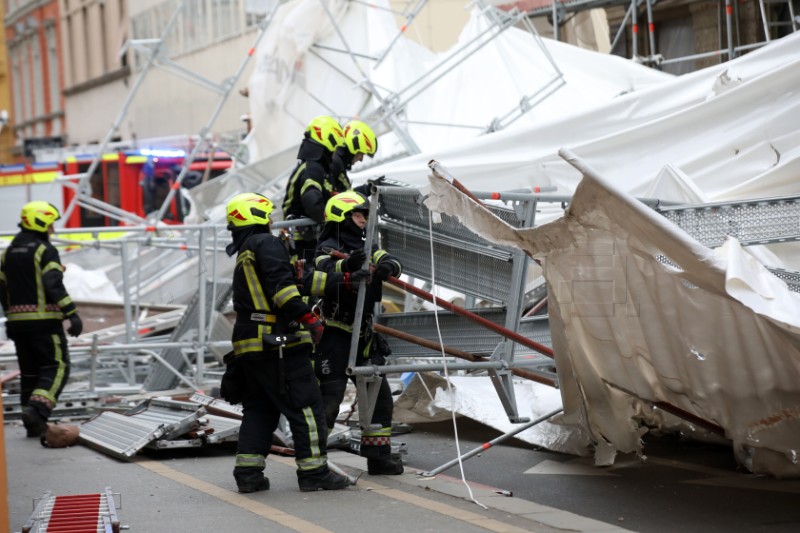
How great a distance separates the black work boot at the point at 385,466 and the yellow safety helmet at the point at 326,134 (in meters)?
2.49

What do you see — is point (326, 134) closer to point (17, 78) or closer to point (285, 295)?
point (285, 295)

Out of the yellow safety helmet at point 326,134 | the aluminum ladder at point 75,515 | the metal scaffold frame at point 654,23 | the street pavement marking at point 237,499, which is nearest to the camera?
the aluminum ladder at point 75,515

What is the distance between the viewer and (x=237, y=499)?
6906mm

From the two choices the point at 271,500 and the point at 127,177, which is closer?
the point at 271,500

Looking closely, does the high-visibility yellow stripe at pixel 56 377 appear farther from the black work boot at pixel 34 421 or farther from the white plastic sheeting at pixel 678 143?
the white plastic sheeting at pixel 678 143

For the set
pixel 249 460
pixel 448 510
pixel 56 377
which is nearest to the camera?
pixel 448 510

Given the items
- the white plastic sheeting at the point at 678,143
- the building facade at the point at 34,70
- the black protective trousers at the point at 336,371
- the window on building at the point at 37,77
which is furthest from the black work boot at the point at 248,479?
the window on building at the point at 37,77

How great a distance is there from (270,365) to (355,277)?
0.70 m

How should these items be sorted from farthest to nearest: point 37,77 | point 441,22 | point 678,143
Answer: point 37,77
point 441,22
point 678,143

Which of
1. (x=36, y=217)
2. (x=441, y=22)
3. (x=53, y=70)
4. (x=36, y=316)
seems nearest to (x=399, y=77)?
(x=36, y=217)

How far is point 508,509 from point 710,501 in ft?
3.44

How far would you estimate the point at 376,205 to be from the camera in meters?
7.39

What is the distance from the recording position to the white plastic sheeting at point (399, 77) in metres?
14.4

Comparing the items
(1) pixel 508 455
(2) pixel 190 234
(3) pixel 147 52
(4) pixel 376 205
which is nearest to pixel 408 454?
(1) pixel 508 455
